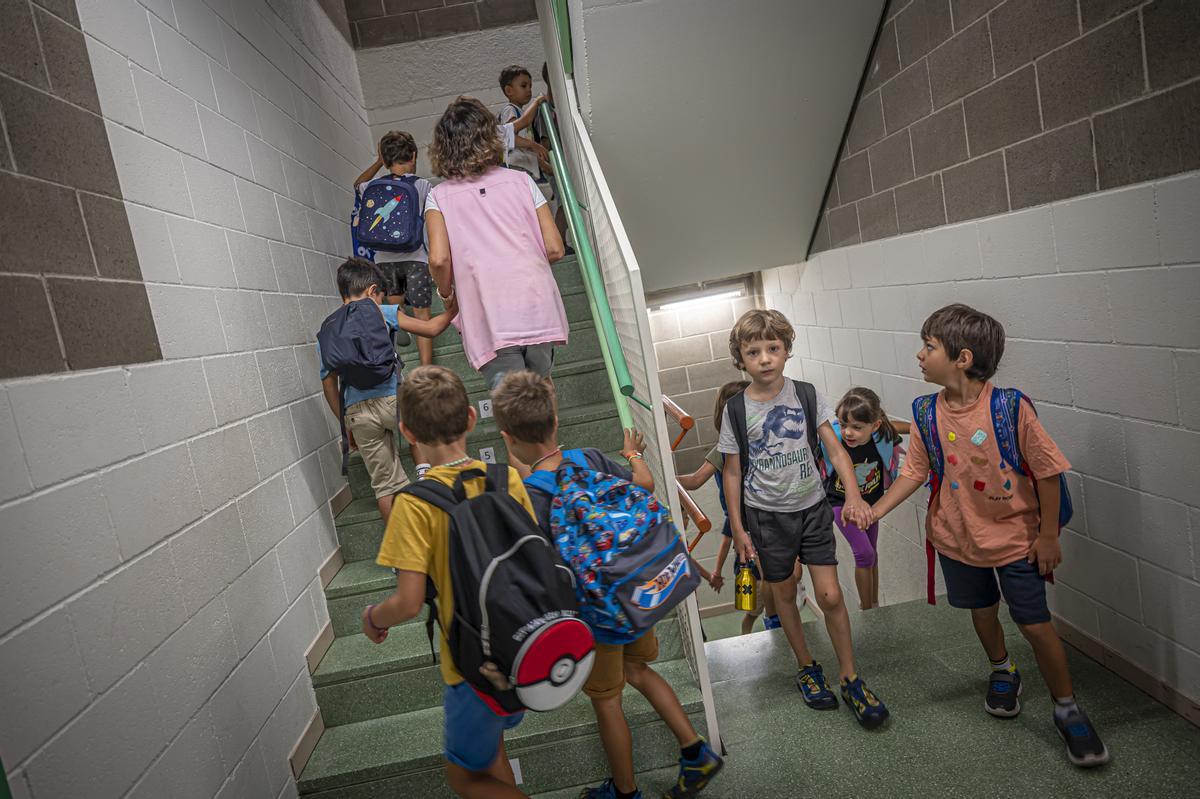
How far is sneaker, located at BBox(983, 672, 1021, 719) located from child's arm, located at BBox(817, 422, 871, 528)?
0.64 meters

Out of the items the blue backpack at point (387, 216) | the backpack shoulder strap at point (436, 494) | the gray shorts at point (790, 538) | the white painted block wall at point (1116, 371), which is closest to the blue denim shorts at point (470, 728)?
the backpack shoulder strap at point (436, 494)

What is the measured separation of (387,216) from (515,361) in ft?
4.60

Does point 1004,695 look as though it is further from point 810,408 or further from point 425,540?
point 425,540

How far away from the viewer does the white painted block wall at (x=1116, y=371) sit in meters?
2.07

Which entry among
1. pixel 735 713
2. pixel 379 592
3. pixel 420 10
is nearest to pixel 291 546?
pixel 379 592

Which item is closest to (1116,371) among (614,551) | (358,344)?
(614,551)

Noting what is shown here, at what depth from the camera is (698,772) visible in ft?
7.02

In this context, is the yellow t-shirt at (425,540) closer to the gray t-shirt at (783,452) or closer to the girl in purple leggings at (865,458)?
the gray t-shirt at (783,452)

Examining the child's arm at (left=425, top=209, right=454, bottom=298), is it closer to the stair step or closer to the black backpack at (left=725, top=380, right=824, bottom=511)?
the black backpack at (left=725, top=380, right=824, bottom=511)

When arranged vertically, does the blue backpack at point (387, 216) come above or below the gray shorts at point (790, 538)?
above

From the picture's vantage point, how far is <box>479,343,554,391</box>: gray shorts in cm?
274

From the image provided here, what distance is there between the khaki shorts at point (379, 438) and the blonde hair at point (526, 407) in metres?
1.26

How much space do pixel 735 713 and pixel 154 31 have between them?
9.89 feet

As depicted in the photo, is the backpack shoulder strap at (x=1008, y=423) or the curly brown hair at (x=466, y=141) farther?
the curly brown hair at (x=466, y=141)
